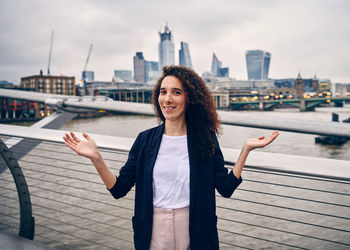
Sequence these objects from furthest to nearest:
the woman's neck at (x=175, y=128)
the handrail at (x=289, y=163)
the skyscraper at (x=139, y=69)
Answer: the skyscraper at (x=139, y=69), the woman's neck at (x=175, y=128), the handrail at (x=289, y=163)

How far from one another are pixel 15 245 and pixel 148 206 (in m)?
1.06

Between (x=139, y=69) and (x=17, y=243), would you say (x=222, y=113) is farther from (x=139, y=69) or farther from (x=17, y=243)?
(x=139, y=69)

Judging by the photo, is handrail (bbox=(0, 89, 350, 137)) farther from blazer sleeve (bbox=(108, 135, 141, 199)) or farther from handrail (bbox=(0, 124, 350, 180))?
blazer sleeve (bbox=(108, 135, 141, 199))

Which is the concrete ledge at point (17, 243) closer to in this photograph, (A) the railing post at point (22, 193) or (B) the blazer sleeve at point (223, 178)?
(A) the railing post at point (22, 193)

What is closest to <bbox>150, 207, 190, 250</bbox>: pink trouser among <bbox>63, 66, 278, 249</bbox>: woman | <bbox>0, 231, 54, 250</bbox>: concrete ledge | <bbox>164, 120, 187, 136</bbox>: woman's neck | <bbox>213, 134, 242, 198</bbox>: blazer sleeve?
<bbox>63, 66, 278, 249</bbox>: woman

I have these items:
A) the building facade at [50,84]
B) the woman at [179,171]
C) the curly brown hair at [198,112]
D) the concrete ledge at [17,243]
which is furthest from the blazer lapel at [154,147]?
the building facade at [50,84]

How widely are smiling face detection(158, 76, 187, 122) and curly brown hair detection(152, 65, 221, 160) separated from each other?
0.06 feet

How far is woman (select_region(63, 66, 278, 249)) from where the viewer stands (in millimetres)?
1147

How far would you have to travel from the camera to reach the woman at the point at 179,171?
1.15 meters

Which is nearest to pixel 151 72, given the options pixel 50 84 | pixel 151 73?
pixel 151 73

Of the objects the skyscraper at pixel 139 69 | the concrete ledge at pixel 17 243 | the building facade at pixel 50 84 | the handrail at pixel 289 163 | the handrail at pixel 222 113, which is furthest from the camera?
the skyscraper at pixel 139 69

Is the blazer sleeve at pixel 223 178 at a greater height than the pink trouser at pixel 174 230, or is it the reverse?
the blazer sleeve at pixel 223 178

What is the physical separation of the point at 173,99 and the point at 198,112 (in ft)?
0.36

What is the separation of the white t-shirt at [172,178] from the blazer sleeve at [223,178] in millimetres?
107
